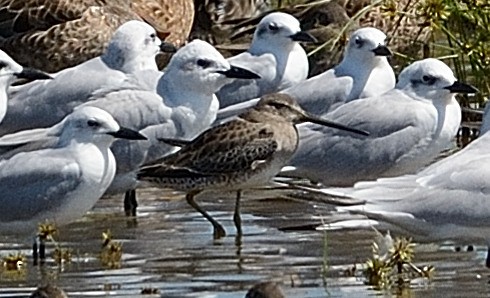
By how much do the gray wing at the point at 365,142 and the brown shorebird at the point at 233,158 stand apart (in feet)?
1.96

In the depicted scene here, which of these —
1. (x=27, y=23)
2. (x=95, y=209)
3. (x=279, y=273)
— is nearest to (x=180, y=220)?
(x=95, y=209)

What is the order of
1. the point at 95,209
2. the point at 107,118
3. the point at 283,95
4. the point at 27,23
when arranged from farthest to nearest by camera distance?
the point at 27,23 < the point at 95,209 < the point at 283,95 < the point at 107,118

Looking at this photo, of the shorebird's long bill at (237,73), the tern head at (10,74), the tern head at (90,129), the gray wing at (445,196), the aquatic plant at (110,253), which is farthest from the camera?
the shorebird's long bill at (237,73)

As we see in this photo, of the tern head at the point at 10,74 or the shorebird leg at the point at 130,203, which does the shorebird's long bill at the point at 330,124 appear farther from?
the tern head at the point at 10,74

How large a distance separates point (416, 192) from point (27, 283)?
6.70ft

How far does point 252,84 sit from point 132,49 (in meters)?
1.17

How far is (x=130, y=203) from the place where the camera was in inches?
500

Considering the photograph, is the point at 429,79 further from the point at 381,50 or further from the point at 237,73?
the point at 381,50

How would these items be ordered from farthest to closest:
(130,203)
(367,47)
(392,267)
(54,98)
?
(367,47), (54,98), (130,203), (392,267)

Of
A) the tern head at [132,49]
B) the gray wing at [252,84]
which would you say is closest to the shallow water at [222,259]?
the tern head at [132,49]

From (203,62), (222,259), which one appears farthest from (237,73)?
(222,259)

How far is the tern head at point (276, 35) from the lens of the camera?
49.2ft

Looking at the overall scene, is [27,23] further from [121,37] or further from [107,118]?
[107,118]

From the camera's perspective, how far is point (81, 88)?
1341cm
